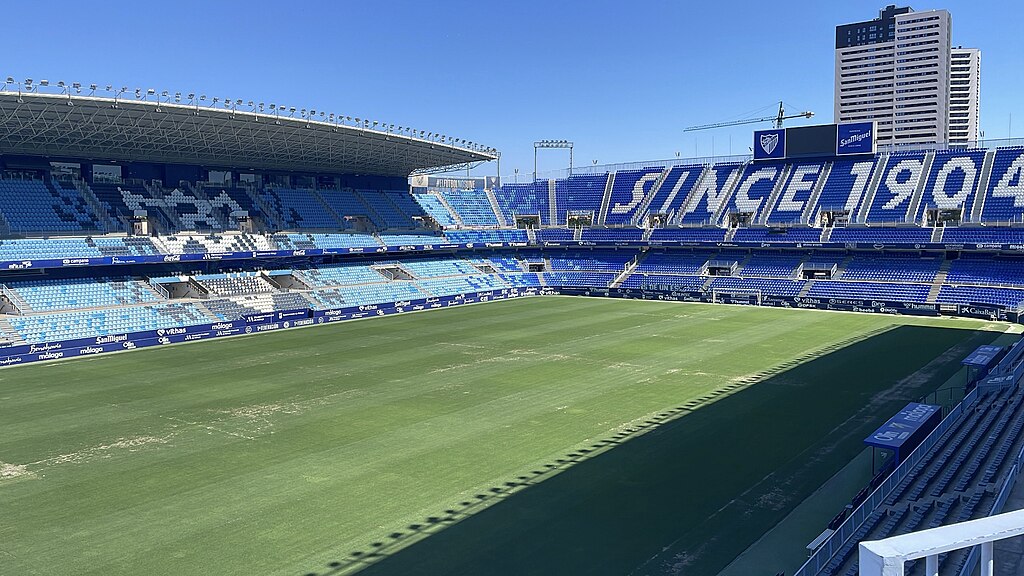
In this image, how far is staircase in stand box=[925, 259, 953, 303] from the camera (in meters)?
52.5

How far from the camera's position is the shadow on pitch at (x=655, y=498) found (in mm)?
14375

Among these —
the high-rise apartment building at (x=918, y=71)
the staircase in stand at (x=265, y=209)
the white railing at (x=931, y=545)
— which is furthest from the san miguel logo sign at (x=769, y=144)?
the high-rise apartment building at (x=918, y=71)

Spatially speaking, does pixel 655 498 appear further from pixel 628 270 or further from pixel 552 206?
pixel 552 206

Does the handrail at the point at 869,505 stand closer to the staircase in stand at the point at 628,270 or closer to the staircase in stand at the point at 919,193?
the staircase in stand at the point at 919,193

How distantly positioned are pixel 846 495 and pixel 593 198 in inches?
2488

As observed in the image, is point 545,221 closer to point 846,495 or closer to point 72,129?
point 72,129

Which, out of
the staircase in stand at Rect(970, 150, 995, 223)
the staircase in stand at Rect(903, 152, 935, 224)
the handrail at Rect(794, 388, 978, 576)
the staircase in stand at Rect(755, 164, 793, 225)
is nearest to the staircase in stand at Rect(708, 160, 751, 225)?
the staircase in stand at Rect(755, 164, 793, 225)

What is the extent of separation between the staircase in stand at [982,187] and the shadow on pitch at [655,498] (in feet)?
120

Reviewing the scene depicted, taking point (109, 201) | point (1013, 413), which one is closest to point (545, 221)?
point (109, 201)

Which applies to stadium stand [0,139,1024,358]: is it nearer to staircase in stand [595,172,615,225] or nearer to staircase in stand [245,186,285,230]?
staircase in stand [245,186,285,230]

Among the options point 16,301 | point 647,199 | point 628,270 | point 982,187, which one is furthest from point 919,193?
point 16,301

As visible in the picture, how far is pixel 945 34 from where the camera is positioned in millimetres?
190875

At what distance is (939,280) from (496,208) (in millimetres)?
43380

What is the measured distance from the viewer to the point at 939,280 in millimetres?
54188
